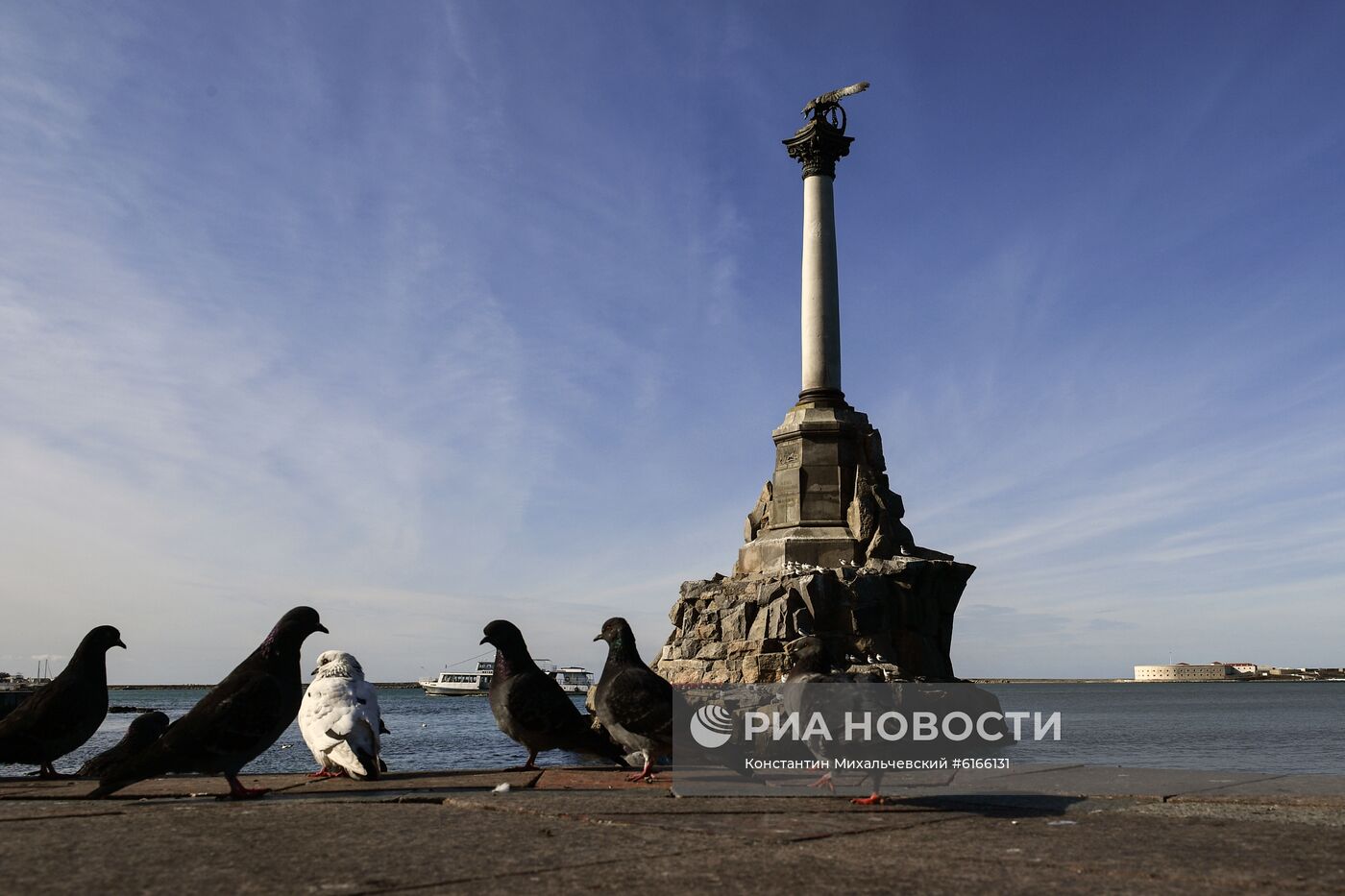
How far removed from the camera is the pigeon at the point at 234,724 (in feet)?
19.8

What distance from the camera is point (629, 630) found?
917cm

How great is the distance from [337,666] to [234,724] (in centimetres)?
240

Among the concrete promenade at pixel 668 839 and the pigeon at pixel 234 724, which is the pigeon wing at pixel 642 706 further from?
the pigeon at pixel 234 724

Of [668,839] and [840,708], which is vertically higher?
A: [840,708]

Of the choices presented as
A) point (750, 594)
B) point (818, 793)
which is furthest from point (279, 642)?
point (750, 594)

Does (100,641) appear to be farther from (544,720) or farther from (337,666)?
(544,720)

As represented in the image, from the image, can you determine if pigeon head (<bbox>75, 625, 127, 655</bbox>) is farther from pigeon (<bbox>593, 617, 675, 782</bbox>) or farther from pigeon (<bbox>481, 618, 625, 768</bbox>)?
pigeon (<bbox>593, 617, 675, 782</bbox>)

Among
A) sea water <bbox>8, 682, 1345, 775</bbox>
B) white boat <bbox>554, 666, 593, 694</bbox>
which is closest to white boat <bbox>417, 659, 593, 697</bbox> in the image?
white boat <bbox>554, 666, 593, 694</bbox>

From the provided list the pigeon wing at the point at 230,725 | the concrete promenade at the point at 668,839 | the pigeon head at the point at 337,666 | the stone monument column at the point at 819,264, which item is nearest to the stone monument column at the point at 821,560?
the stone monument column at the point at 819,264

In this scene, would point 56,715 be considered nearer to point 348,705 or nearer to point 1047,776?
point 348,705

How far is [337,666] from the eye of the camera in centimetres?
874

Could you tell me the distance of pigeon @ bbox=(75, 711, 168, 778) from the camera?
813 centimetres

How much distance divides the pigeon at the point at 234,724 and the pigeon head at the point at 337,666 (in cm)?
166

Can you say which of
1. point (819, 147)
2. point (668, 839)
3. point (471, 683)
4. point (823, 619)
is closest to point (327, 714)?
point (668, 839)
